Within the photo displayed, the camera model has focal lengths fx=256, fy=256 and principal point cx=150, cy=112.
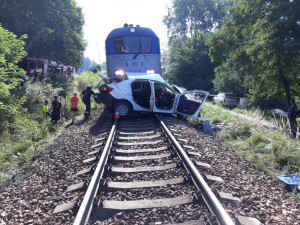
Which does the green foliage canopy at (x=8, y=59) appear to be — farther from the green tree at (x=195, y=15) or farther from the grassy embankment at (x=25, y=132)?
the green tree at (x=195, y=15)

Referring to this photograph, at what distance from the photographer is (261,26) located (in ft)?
46.2

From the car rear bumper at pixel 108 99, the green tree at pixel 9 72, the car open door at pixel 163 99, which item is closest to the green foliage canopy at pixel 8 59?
the green tree at pixel 9 72

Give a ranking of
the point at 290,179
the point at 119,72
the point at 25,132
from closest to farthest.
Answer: the point at 290,179, the point at 25,132, the point at 119,72

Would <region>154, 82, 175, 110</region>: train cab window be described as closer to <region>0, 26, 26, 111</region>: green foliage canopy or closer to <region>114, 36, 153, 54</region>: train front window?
<region>114, 36, 153, 54</region>: train front window

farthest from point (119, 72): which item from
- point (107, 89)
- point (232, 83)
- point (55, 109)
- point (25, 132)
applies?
point (232, 83)

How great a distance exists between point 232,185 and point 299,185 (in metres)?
1.25

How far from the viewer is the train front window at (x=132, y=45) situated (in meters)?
12.6

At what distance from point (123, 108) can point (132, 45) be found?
3827 millimetres

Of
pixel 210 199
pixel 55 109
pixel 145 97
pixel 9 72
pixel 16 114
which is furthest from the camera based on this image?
pixel 145 97

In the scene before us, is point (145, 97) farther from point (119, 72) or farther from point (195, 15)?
point (195, 15)

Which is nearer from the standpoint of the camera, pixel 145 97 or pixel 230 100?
pixel 145 97

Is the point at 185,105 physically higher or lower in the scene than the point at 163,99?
lower

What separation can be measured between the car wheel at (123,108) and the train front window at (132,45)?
335 cm

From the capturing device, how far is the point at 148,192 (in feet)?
12.6
